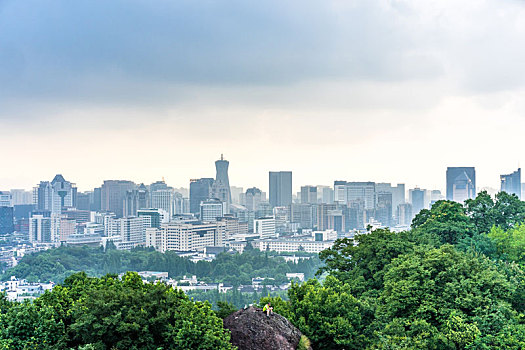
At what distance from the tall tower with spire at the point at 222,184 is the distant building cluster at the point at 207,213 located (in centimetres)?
20

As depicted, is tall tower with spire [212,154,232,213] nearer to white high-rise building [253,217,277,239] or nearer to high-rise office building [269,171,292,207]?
high-rise office building [269,171,292,207]

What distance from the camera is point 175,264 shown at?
6084 cm

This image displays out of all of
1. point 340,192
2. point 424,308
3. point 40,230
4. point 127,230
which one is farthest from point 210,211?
point 424,308

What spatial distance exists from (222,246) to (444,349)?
7437cm

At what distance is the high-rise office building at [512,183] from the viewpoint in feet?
246

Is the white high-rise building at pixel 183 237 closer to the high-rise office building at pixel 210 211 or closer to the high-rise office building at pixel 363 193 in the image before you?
the high-rise office building at pixel 210 211

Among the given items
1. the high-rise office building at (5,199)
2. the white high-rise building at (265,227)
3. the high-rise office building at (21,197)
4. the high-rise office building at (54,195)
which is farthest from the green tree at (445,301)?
the high-rise office building at (21,197)

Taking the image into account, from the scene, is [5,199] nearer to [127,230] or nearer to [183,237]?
[127,230]

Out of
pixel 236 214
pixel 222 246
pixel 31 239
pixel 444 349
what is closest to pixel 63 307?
pixel 444 349

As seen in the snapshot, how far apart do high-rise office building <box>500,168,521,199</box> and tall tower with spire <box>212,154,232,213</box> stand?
176ft

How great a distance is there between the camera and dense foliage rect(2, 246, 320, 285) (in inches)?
2299

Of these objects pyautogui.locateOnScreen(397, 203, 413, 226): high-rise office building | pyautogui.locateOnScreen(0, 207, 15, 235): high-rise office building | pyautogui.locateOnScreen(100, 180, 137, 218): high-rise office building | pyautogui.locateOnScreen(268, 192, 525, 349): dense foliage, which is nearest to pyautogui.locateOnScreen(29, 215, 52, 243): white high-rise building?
pyautogui.locateOnScreen(0, 207, 15, 235): high-rise office building

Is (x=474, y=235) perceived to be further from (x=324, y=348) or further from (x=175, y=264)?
(x=175, y=264)

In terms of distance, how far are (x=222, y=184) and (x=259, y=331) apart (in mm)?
110352
